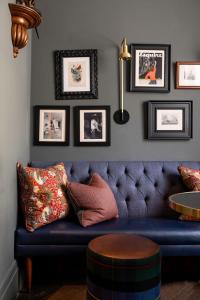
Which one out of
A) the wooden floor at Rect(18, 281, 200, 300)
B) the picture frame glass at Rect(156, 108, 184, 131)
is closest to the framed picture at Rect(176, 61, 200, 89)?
the picture frame glass at Rect(156, 108, 184, 131)

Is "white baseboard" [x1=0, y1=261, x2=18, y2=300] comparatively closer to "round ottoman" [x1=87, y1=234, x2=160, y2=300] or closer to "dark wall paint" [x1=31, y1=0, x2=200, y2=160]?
"round ottoman" [x1=87, y1=234, x2=160, y2=300]

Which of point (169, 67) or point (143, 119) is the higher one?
point (169, 67)

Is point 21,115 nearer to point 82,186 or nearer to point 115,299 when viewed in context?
point 82,186

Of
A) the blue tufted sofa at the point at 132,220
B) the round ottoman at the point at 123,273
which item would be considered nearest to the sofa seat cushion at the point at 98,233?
the blue tufted sofa at the point at 132,220

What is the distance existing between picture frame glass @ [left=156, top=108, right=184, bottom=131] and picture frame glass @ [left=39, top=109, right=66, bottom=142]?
0.93 metres

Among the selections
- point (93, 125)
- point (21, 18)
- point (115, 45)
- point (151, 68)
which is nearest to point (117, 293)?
point (93, 125)

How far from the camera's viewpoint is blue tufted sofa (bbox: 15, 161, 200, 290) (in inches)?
76.0

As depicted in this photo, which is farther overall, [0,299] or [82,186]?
[82,186]

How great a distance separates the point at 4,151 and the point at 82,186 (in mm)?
665

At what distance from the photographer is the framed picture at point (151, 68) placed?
268cm

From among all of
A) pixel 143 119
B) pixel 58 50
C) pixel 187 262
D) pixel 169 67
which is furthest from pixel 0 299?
pixel 169 67

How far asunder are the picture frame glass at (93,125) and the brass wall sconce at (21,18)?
3.11 ft

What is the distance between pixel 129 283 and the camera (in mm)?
1381

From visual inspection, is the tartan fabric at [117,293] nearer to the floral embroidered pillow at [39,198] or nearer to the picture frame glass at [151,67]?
the floral embroidered pillow at [39,198]
